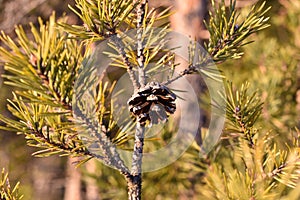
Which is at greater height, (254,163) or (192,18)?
(192,18)

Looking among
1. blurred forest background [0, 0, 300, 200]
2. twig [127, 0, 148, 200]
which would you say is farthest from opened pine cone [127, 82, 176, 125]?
blurred forest background [0, 0, 300, 200]

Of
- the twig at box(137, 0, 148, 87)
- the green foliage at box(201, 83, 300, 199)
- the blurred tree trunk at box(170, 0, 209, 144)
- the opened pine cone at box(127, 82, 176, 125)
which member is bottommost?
the green foliage at box(201, 83, 300, 199)

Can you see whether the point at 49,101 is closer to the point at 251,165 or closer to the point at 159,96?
the point at 159,96

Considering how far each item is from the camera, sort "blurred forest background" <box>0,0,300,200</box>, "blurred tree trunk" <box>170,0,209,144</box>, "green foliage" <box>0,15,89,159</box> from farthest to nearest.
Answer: "blurred tree trunk" <box>170,0,209,144</box>, "blurred forest background" <box>0,0,300,200</box>, "green foliage" <box>0,15,89,159</box>

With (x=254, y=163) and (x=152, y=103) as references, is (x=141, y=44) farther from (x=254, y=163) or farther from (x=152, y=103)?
(x=254, y=163)

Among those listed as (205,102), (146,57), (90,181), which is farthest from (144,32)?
(90,181)

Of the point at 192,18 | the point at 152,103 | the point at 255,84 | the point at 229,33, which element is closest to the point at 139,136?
the point at 152,103

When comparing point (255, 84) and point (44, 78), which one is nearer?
point (44, 78)

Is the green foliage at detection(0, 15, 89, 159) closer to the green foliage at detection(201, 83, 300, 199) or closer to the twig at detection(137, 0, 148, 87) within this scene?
the twig at detection(137, 0, 148, 87)
